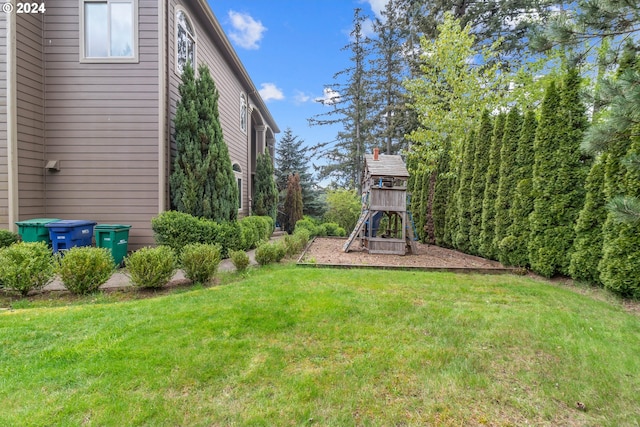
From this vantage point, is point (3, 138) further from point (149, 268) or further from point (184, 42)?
point (149, 268)

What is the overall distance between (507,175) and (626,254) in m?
3.08

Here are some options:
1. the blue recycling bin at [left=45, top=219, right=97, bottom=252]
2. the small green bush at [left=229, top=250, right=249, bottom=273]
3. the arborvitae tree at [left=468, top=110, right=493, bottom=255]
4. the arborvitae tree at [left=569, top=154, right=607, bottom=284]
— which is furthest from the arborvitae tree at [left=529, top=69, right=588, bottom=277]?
the blue recycling bin at [left=45, top=219, right=97, bottom=252]

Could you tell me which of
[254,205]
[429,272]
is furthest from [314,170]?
[429,272]

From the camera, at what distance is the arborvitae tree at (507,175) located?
271 inches

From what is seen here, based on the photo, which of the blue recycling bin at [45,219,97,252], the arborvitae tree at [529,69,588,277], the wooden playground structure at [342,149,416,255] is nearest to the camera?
the arborvitae tree at [529,69,588,277]

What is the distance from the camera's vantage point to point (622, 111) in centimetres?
253

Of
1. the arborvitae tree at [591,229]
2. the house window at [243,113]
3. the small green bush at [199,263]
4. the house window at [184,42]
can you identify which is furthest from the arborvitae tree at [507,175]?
the house window at [243,113]

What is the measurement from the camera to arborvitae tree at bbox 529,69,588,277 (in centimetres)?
540

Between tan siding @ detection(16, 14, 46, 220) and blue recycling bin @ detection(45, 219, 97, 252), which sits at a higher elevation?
tan siding @ detection(16, 14, 46, 220)

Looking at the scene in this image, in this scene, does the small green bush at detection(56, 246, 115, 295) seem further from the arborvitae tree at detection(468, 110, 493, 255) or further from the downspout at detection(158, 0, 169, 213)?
the arborvitae tree at detection(468, 110, 493, 255)

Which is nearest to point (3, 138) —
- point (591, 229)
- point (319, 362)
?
point (319, 362)

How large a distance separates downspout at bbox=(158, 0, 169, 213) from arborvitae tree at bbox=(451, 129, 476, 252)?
26.7 ft

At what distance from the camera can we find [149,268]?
4.68 m

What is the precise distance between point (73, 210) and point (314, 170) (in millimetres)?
17652
